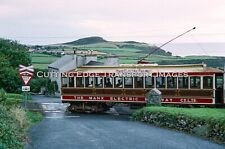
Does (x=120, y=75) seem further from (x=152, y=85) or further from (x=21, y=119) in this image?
(x=21, y=119)

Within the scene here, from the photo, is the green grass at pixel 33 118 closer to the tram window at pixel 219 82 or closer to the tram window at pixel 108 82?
the tram window at pixel 108 82

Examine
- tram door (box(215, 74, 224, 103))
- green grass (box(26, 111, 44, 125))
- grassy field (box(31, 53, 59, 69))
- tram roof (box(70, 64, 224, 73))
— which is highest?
grassy field (box(31, 53, 59, 69))

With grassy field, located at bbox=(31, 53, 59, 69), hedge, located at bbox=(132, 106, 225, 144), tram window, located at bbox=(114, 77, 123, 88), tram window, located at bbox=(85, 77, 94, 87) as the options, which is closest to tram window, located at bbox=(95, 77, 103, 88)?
tram window, located at bbox=(85, 77, 94, 87)

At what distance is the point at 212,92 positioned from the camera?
29.7 metres

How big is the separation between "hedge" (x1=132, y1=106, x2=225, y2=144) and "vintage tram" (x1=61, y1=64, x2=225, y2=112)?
599 cm

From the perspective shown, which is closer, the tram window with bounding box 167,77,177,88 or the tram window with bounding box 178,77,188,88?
the tram window with bounding box 178,77,188,88

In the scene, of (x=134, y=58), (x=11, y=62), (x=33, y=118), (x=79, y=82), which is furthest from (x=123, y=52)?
(x=33, y=118)

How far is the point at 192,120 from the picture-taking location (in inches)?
739

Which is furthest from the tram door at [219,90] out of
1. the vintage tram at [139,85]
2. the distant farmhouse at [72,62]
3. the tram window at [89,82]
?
the distant farmhouse at [72,62]

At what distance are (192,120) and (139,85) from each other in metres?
13.2

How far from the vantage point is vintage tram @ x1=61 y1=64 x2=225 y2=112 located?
30.0m

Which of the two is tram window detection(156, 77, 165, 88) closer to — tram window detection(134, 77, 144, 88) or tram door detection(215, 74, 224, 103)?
tram window detection(134, 77, 144, 88)

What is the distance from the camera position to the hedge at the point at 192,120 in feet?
54.2

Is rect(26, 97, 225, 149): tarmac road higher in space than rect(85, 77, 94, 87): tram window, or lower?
lower
